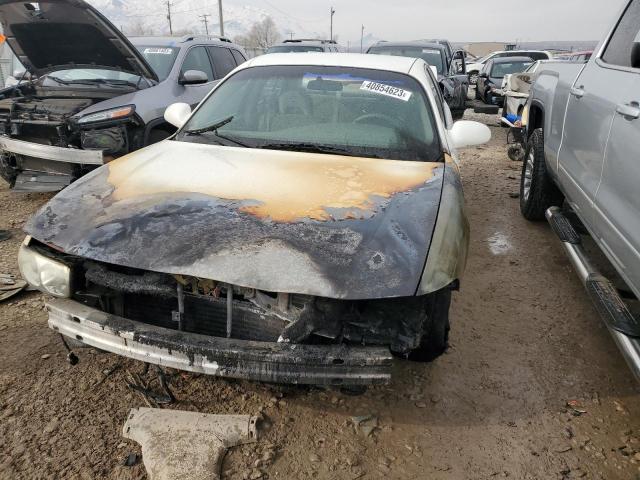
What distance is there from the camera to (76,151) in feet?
15.4

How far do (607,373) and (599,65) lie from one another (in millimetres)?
1944

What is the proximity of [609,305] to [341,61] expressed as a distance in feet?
7.48

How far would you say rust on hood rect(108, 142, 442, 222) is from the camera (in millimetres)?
2256

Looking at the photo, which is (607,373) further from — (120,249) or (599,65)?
(120,249)

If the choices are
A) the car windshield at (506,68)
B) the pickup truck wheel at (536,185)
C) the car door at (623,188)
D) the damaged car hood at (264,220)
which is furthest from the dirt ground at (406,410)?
the car windshield at (506,68)

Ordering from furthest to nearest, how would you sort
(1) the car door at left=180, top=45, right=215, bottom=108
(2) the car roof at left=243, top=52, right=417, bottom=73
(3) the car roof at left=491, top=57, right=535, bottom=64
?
1. (3) the car roof at left=491, top=57, right=535, bottom=64
2. (1) the car door at left=180, top=45, right=215, bottom=108
3. (2) the car roof at left=243, top=52, right=417, bottom=73

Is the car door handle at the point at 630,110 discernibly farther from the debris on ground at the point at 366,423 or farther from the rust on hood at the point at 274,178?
the debris on ground at the point at 366,423

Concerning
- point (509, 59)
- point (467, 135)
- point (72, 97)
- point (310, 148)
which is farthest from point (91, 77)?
point (509, 59)

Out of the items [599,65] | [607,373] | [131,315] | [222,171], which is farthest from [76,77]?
[607,373]

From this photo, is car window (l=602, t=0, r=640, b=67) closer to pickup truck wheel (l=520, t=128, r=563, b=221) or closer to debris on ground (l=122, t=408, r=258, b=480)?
pickup truck wheel (l=520, t=128, r=563, b=221)

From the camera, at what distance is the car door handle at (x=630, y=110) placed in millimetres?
2219

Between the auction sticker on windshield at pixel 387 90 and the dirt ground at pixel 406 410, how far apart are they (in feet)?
4.95

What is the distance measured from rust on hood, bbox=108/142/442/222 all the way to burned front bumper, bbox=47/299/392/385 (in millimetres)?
577

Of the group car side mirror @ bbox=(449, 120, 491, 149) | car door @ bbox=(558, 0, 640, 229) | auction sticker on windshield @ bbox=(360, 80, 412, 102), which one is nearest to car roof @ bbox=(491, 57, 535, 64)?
car door @ bbox=(558, 0, 640, 229)
